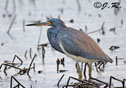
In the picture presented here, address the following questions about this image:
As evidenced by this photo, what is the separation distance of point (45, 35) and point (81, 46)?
4.49 meters

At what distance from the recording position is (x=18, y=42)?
35.7 ft

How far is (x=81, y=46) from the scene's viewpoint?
7.17m

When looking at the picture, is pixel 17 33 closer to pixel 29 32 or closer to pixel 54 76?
pixel 29 32

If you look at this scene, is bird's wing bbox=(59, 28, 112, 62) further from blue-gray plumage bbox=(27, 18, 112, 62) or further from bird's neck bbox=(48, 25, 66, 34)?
bird's neck bbox=(48, 25, 66, 34)

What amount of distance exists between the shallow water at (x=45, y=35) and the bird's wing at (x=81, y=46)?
436mm

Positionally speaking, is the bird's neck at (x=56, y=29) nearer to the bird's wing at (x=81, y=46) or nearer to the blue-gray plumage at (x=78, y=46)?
the blue-gray plumage at (x=78, y=46)

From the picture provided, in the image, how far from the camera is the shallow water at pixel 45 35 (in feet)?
24.6

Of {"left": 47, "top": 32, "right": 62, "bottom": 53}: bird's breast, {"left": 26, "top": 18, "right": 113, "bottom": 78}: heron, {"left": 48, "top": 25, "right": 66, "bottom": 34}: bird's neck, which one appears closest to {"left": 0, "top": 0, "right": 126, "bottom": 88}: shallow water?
{"left": 26, "top": 18, "right": 113, "bottom": 78}: heron

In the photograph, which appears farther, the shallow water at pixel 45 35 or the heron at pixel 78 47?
the shallow water at pixel 45 35

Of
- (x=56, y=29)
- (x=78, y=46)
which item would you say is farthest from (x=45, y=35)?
(x=78, y=46)

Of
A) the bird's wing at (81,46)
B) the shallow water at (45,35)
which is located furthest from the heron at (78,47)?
the shallow water at (45,35)

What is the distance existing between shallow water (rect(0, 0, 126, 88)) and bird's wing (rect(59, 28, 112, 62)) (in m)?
0.44

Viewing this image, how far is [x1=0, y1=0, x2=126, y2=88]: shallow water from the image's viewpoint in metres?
7.49

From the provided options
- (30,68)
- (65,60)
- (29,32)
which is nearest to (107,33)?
(29,32)
